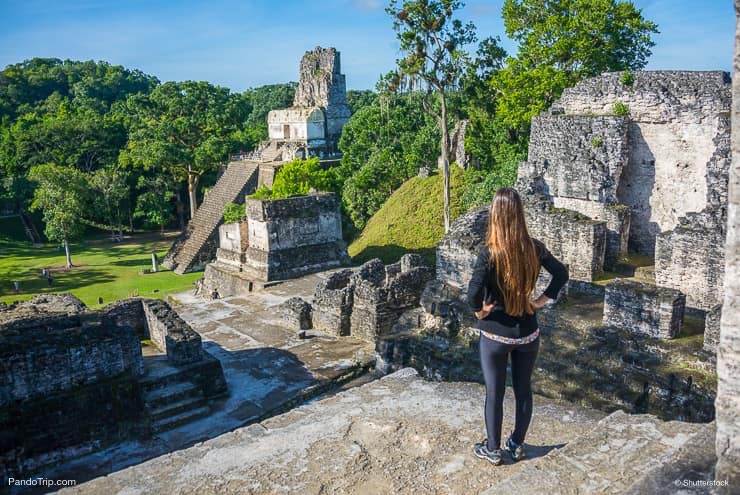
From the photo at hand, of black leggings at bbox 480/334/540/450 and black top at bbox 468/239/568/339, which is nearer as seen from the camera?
black top at bbox 468/239/568/339

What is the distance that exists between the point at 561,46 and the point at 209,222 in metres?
15.5

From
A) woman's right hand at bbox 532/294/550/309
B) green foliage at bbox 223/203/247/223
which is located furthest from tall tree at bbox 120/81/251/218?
woman's right hand at bbox 532/294/550/309

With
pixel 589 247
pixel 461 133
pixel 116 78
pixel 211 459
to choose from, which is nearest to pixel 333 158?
pixel 461 133

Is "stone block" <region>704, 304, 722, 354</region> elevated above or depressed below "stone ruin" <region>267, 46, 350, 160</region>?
below

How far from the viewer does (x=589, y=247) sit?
10859 mm

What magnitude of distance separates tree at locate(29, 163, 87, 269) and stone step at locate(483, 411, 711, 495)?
23673mm

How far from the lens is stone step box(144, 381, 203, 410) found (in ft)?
27.3

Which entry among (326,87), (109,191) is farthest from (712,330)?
(326,87)

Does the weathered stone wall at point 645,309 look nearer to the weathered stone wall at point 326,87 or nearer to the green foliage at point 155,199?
the green foliage at point 155,199

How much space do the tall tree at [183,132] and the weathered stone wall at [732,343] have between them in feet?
94.7

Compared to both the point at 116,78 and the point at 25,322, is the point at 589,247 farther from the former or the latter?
the point at 116,78

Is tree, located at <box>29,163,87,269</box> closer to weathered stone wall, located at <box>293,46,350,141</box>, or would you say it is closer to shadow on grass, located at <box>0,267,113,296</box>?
shadow on grass, located at <box>0,267,113,296</box>

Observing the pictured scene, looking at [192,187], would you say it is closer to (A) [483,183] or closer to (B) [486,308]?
(A) [483,183]

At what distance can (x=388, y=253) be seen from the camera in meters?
19.8
